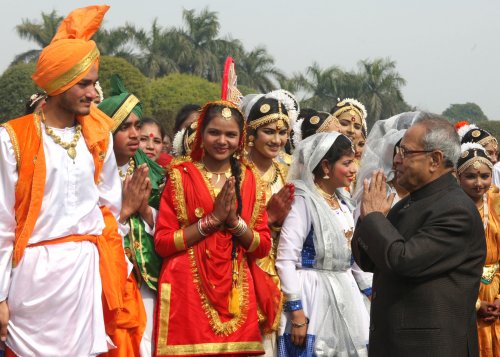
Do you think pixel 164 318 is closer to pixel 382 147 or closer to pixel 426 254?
pixel 426 254

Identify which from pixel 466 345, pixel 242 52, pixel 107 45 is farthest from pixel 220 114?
pixel 242 52

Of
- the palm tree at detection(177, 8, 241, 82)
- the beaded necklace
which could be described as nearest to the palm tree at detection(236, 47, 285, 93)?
the palm tree at detection(177, 8, 241, 82)

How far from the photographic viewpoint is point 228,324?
18.8 ft

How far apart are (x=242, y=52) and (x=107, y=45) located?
426 inches

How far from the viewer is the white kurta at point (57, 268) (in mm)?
4840

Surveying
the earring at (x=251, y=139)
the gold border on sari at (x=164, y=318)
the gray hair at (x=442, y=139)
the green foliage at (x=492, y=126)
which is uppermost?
the green foliage at (x=492, y=126)

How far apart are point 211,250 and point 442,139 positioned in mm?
1916

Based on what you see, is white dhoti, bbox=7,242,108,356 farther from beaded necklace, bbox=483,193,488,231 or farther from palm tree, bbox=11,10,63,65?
palm tree, bbox=11,10,63,65

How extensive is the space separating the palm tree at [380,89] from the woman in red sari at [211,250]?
36.7 m

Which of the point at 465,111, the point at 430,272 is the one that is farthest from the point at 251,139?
the point at 465,111

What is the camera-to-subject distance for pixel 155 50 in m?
58.4

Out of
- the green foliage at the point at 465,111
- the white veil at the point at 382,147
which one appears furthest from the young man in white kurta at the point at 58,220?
the green foliage at the point at 465,111

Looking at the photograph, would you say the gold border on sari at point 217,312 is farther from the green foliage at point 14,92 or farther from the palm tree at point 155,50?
the palm tree at point 155,50

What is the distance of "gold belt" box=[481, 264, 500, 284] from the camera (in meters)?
7.60
